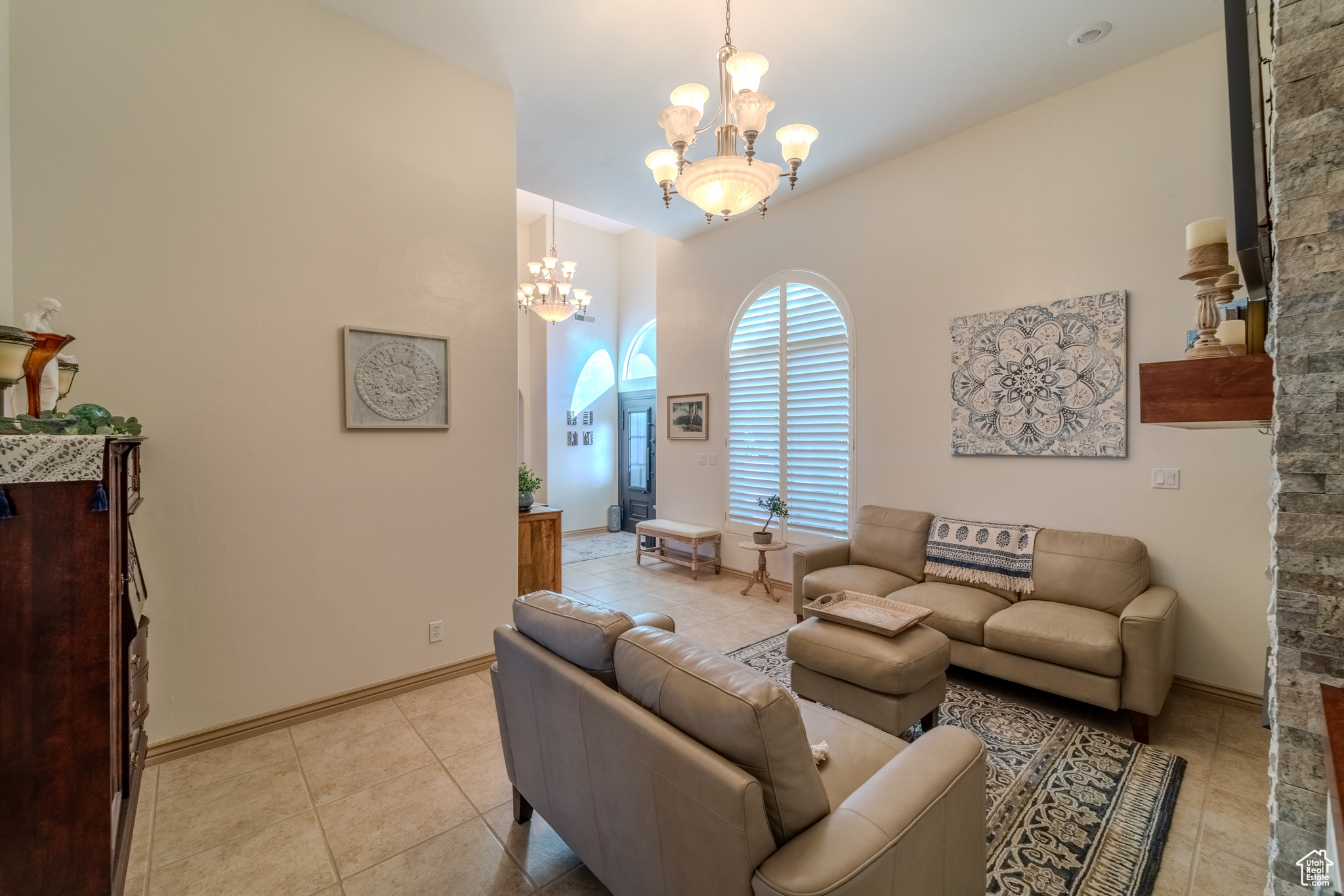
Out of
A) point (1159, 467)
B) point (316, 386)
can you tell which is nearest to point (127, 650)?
point (316, 386)

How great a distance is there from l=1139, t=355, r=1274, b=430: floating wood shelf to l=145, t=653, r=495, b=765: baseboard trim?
342 cm

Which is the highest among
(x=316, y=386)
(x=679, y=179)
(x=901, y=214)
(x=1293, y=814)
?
(x=901, y=214)

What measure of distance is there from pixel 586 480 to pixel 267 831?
6472 millimetres

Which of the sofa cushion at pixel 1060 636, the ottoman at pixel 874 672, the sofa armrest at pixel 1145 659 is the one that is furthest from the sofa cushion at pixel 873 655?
the sofa armrest at pixel 1145 659

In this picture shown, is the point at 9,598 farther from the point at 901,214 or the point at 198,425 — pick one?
the point at 901,214

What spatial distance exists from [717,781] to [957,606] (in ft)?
8.34

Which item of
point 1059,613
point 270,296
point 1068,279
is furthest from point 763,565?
point 270,296

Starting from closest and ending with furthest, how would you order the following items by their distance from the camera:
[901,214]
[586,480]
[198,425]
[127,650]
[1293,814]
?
1. [1293,814]
2. [127,650]
3. [198,425]
4. [901,214]
5. [586,480]

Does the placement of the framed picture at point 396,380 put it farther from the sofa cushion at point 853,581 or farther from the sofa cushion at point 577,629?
the sofa cushion at point 853,581

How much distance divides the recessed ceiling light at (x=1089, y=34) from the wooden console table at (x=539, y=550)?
4.10 metres

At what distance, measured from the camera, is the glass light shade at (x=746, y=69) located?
2371 mm

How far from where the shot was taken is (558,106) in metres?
3.57

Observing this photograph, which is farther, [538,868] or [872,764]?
[538,868]

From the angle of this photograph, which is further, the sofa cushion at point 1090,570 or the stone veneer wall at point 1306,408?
the sofa cushion at point 1090,570
